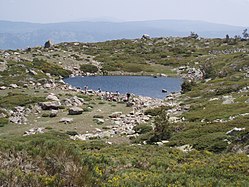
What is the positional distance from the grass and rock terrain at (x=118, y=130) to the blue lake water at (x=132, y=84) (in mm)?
4685

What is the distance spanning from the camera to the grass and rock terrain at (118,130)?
1186 cm

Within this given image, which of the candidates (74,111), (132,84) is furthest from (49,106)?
(132,84)

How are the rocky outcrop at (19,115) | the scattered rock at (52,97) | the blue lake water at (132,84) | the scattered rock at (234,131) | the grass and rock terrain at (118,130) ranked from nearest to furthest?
the grass and rock terrain at (118,130), the scattered rock at (234,131), the rocky outcrop at (19,115), the scattered rock at (52,97), the blue lake water at (132,84)

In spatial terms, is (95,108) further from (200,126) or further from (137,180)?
(137,180)

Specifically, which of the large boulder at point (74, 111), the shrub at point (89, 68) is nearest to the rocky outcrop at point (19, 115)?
the large boulder at point (74, 111)

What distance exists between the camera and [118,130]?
111 ft

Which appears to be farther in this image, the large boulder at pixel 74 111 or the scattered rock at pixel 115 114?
the large boulder at pixel 74 111

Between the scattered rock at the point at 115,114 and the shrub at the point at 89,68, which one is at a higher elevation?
the scattered rock at the point at 115,114

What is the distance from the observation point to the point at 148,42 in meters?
133

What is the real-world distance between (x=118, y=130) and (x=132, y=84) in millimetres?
36726

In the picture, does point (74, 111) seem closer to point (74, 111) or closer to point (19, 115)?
point (74, 111)

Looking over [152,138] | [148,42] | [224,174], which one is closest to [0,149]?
[224,174]

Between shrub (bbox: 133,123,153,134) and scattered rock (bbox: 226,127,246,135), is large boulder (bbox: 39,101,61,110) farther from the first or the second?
scattered rock (bbox: 226,127,246,135)

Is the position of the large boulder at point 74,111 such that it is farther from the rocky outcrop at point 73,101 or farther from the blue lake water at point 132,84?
the blue lake water at point 132,84
